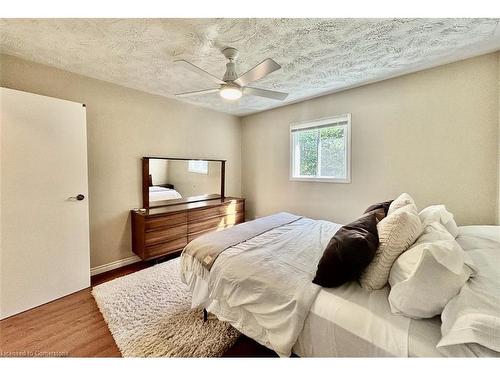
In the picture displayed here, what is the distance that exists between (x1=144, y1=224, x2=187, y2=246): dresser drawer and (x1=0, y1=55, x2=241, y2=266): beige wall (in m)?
0.45

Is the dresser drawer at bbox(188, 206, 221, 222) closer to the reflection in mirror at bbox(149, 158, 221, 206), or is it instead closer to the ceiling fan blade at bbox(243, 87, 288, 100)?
the reflection in mirror at bbox(149, 158, 221, 206)

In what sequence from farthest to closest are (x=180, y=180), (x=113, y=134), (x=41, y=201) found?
(x=180, y=180), (x=113, y=134), (x=41, y=201)

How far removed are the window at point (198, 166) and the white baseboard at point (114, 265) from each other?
1546 millimetres

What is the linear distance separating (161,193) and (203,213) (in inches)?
27.6

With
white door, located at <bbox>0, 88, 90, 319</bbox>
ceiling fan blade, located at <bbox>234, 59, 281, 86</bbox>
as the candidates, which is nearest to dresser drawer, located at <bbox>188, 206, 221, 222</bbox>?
white door, located at <bbox>0, 88, 90, 319</bbox>

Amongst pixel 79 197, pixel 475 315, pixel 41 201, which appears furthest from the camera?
pixel 79 197

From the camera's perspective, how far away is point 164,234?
8.87 ft

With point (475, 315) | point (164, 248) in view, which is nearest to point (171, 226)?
point (164, 248)

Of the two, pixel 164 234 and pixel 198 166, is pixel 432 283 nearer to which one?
pixel 164 234

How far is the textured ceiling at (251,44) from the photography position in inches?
58.8

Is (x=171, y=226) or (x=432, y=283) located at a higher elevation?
(x=432, y=283)

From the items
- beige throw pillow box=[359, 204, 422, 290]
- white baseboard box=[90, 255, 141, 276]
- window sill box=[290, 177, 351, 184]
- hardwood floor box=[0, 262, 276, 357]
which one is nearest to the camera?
beige throw pillow box=[359, 204, 422, 290]

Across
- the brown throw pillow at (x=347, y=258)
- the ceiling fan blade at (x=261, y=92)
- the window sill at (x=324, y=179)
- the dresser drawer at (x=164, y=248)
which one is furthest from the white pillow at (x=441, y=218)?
the dresser drawer at (x=164, y=248)

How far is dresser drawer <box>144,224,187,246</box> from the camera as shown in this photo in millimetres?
2578
